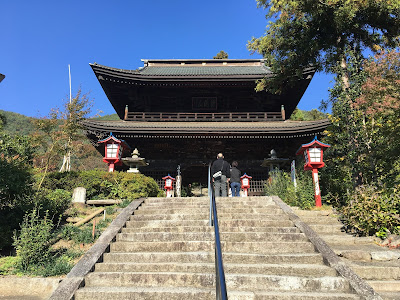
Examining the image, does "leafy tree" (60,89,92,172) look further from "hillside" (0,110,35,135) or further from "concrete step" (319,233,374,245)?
"hillside" (0,110,35,135)

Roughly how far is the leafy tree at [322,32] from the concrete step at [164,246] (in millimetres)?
6958

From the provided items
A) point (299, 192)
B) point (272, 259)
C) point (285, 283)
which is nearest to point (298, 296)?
point (285, 283)

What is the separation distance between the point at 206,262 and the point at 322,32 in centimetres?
845

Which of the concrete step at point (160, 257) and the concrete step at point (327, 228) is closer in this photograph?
the concrete step at point (160, 257)

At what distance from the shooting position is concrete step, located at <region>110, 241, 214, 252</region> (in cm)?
467

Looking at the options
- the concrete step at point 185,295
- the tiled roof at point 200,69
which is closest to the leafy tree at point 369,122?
the concrete step at point 185,295

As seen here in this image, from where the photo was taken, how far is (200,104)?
15.0m

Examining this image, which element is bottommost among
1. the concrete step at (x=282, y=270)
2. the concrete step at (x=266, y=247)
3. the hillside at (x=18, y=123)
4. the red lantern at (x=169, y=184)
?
the concrete step at (x=282, y=270)

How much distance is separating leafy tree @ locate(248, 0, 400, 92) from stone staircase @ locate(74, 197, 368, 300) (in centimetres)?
600

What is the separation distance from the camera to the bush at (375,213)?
534 centimetres

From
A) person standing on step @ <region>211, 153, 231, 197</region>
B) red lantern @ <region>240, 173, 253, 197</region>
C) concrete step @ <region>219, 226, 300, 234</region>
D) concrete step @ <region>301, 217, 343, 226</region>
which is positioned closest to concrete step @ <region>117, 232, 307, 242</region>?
concrete step @ <region>219, 226, 300, 234</region>

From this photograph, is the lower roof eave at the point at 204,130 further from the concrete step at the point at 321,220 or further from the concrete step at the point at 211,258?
the concrete step at the point at 211,258

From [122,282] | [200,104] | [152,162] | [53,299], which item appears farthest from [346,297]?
[200,104]

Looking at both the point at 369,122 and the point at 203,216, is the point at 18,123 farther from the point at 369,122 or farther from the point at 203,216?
the point at 369,122
